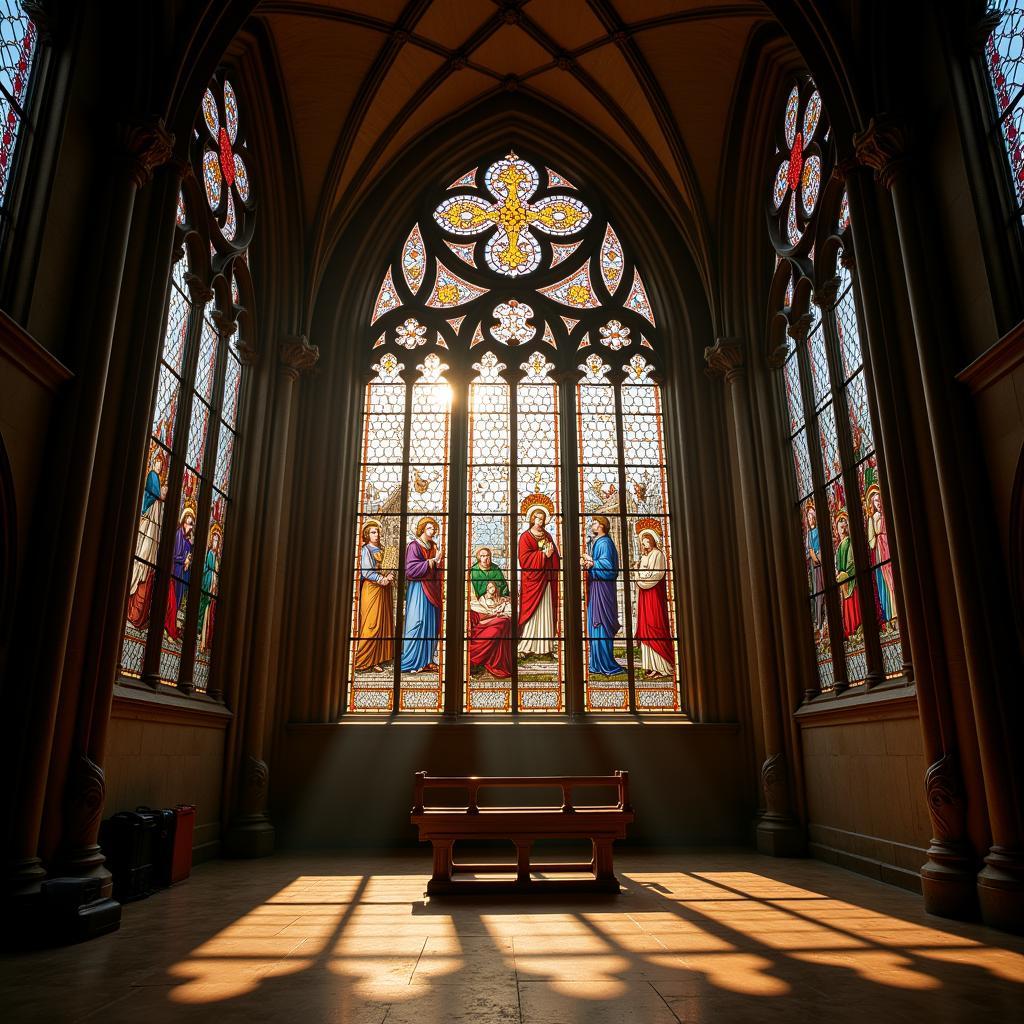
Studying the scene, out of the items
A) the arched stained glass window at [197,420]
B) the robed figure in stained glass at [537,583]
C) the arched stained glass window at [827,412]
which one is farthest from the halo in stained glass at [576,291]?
the arched stained glass window at [197,420]

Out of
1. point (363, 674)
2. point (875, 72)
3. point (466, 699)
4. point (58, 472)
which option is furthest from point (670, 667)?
point (58, 472)

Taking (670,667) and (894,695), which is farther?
(670,667)

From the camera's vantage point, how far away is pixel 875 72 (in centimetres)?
686

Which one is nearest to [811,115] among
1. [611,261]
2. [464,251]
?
[611,261]

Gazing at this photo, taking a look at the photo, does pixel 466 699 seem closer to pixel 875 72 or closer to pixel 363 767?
pixel 363 767

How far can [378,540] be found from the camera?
10773 millimetres

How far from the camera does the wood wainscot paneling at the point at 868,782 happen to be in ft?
21.6

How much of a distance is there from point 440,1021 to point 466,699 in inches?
271

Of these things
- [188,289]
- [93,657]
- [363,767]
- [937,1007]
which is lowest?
[937,1007]

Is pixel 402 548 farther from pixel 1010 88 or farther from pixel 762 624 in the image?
pixel 1010 88

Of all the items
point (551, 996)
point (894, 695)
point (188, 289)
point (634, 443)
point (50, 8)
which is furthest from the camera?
point (634, 443)

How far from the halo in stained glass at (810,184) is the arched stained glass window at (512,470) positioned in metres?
2.86

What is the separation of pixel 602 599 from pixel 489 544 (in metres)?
1.59

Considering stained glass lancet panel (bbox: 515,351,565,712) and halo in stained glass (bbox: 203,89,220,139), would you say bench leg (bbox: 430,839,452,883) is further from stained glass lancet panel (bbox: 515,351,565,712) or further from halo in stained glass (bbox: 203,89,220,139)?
halo in stained glass (bbox: 203,89,220,139)
